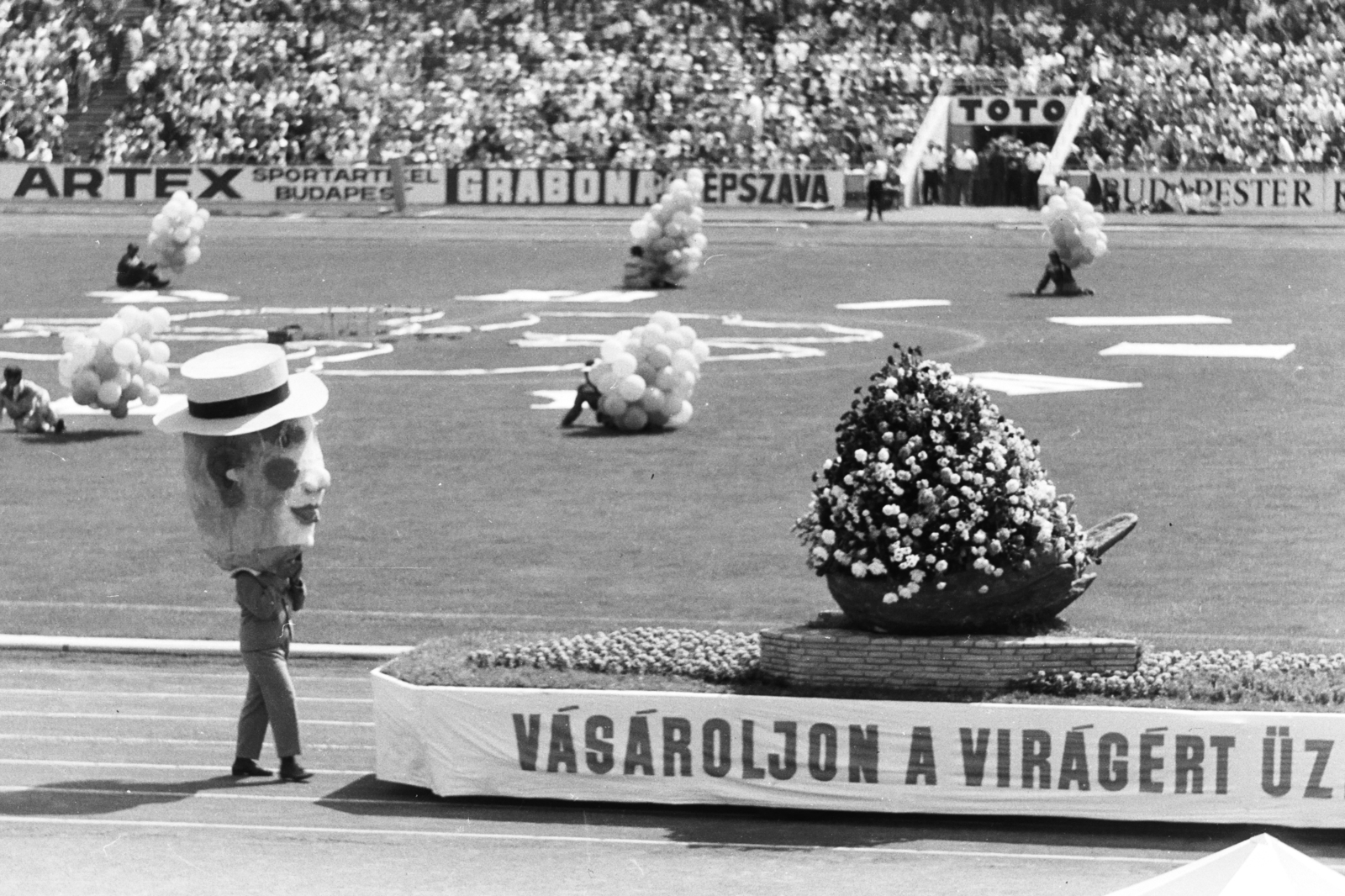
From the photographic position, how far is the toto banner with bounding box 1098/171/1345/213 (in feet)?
181

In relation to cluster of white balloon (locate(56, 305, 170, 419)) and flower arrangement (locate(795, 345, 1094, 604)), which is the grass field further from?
flower arrangement (locate(795, 345, 1094, 604))

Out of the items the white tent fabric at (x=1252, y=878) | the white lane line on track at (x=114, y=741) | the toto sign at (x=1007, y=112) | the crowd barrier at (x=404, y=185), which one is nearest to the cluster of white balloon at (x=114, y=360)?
the white lane line on track at (x=114, y=741)

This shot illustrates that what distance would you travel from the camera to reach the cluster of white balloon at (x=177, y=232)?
4250 centimetres

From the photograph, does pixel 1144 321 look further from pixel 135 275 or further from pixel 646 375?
pixel 135 275

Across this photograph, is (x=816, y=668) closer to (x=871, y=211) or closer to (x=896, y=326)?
(x=896, y=326)

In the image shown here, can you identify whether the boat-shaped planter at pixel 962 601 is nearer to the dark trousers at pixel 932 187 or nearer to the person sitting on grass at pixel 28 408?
the person sitting on grass at pixel 28 408

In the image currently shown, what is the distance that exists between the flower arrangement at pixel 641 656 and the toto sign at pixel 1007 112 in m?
47.7

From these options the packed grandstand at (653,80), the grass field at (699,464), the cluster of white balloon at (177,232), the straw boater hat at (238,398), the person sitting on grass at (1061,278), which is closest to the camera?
the straw boater hat at (238,398)

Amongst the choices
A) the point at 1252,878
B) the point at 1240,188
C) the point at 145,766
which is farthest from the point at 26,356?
the point at 1240,188

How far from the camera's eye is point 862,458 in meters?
12.9

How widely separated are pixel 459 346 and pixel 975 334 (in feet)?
24.8

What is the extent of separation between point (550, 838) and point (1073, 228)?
93.9 feet

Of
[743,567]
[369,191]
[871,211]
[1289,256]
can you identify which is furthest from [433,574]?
[369,191]

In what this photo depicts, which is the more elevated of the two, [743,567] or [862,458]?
[862,458]
